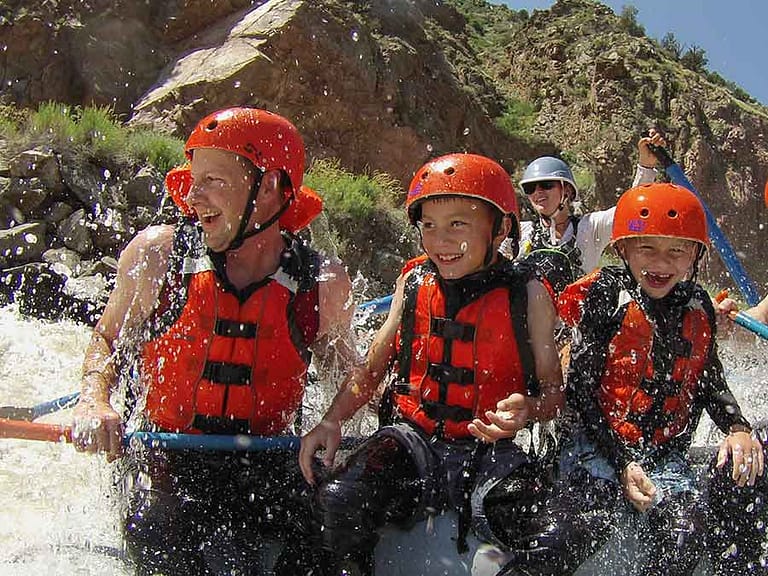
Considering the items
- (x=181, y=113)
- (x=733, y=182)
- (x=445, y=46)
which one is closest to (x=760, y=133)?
(x=733, y=182)

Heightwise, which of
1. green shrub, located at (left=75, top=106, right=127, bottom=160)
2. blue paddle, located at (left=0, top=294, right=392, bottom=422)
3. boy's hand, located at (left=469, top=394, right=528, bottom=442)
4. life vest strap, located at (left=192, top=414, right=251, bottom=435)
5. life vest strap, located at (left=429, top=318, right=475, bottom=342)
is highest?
life vest strap, located at (left=429, top=318, right=475, bottom=342)

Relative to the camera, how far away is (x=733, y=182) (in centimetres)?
1964

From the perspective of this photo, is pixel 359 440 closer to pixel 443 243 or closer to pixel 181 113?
pixel 443 243

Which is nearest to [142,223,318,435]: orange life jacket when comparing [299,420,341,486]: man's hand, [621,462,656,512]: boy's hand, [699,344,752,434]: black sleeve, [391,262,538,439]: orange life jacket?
[299,420,341,486]: man's hand

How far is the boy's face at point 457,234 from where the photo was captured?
8.59 ft

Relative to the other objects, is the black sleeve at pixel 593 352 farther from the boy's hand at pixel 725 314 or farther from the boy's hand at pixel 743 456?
the boy's hand at pixel 725 314

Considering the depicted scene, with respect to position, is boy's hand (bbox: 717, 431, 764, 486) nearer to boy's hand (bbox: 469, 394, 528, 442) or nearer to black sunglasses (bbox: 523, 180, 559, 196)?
boy's hand (bbox: 469, 394, 528, 442)

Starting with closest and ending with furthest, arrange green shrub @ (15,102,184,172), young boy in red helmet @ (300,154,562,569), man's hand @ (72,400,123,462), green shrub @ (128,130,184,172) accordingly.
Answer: man's hand @ (72,400,123,462) < young boy in red helmet @ (300,154,562,569) < green shrub @ (15,102,184,172) < green shrub @ (128,130,184,172)

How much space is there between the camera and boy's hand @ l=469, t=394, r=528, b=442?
89.9 inches

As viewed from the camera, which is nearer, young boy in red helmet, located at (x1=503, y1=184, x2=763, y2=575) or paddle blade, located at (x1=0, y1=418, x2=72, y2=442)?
paddle blade, located at (x1=0, y1=418, x2=72, y2=442)

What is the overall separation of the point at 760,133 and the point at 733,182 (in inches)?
80.6

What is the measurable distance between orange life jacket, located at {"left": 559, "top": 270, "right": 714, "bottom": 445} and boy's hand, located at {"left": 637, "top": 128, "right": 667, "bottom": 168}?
2.52 m

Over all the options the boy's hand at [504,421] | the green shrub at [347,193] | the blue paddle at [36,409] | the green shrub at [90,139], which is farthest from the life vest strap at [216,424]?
the green shrub at [347,193]

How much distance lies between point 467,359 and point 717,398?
0.92 metres
